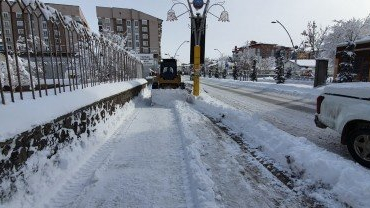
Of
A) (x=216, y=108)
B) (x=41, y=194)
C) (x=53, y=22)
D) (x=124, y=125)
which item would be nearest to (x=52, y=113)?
(x=41, y=194)

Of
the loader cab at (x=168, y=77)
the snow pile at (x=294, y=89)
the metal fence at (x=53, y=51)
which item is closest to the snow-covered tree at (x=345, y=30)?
the snow pile at (x=294, y=89)

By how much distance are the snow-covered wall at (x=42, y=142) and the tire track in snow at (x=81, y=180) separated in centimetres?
41

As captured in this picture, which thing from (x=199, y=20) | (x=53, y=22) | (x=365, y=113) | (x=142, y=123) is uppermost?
(x=199, y=20)

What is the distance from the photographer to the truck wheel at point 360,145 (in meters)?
4.48

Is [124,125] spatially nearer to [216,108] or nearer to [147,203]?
[216,108]

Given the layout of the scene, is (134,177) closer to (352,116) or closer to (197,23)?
(352,116)

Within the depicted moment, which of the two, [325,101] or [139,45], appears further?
[139,45]

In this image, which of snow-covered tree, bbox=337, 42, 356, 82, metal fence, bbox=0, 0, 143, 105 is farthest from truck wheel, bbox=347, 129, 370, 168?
snow-covered tree, bbox=337, 42, 356, 82

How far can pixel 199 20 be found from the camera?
16156 mm

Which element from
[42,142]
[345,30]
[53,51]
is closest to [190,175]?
[42,142]

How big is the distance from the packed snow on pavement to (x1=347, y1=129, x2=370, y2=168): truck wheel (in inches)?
14.6

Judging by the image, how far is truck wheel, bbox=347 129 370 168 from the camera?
4.48 m

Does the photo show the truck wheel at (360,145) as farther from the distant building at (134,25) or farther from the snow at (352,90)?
the distant building at (134,25)

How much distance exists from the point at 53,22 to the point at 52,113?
6.13 feet
